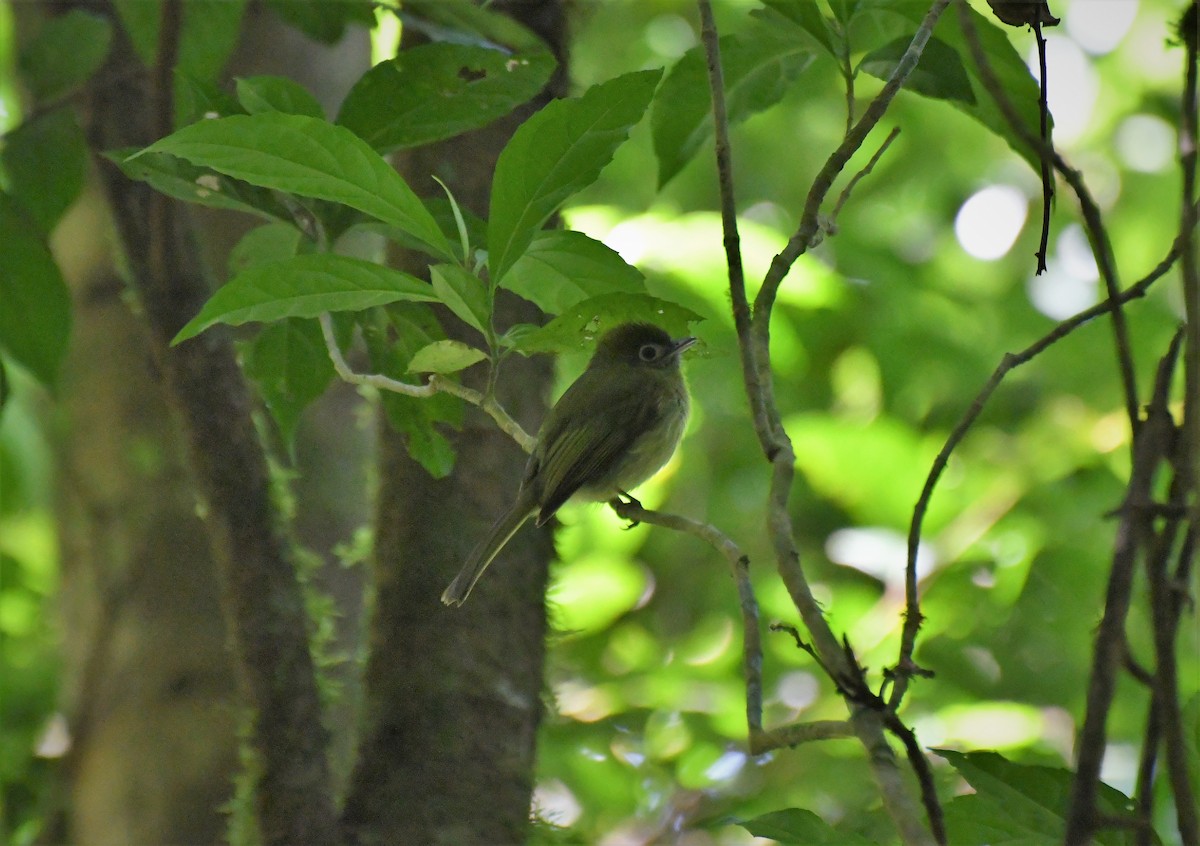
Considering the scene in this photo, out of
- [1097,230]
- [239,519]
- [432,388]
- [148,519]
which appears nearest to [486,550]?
[239,519]

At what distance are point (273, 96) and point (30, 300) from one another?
0.62 metres

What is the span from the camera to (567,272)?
2037mm

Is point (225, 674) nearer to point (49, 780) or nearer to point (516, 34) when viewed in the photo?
point (49, 780)

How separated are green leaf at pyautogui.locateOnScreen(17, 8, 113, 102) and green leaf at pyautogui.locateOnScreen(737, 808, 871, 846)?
2.04 meters

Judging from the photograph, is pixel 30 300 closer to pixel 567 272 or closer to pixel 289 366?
pixel 289 366

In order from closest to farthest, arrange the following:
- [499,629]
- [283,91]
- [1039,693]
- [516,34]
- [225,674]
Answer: [283,91] → [516,34] → [499,629] → [225,674] → [1039,693]

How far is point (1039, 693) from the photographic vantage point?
393cm

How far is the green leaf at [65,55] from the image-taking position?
8.30 ft

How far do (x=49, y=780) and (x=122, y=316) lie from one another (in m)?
1.40

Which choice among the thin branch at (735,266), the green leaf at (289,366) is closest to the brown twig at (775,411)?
the thin branch at (735,266)

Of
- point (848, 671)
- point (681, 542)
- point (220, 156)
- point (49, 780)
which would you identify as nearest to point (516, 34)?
point (220, 156)

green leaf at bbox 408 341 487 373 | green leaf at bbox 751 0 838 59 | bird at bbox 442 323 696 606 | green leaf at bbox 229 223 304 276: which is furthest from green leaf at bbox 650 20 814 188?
bird at bbox 442 323 696 606

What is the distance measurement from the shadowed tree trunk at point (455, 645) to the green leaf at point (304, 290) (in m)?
0.97

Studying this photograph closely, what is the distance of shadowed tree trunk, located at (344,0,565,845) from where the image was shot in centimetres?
243
